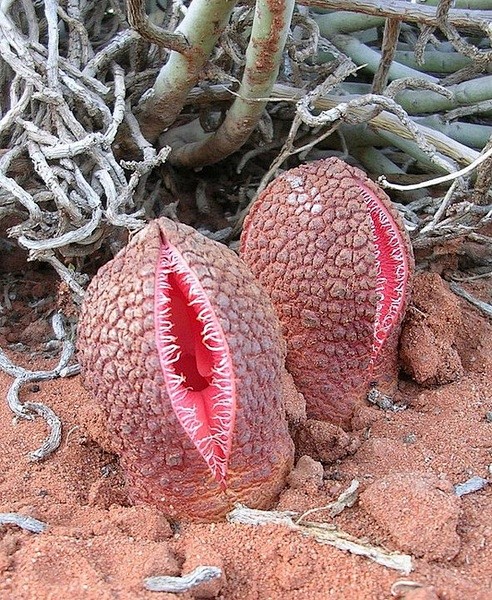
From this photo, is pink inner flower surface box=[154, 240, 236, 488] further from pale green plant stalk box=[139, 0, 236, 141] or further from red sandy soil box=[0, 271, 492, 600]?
pale green plant stalk box=[139, 0, 236, 141]

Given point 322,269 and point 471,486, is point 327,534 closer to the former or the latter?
point 471,486

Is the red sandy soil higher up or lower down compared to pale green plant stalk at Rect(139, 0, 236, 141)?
lower down

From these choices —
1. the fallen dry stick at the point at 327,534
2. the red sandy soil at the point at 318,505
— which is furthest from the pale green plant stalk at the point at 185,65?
the fallen dry stick at the point at 327,534

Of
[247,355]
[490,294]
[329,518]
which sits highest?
[247,355]

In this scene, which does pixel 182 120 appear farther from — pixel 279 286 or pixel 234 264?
pixel 234 264

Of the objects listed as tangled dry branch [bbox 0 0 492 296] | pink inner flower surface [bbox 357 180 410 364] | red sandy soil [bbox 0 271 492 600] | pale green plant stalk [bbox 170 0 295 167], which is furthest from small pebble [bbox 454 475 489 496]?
pale green plant stalk [bbox 170 0 295 167]

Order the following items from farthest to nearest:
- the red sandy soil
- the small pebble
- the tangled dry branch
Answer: the tangled dry branch, the small pebble, the red sandy soil

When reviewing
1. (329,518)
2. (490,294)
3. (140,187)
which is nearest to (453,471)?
(329,518)
